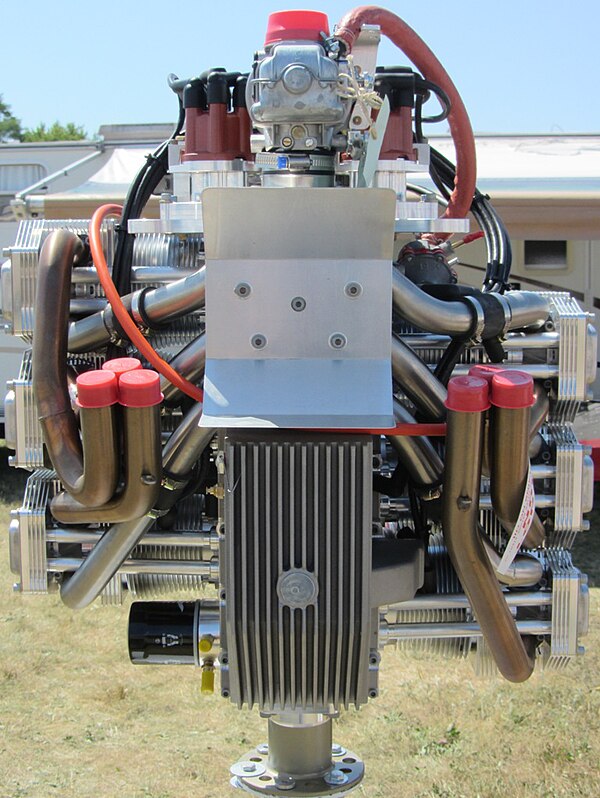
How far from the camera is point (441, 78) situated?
107 inches

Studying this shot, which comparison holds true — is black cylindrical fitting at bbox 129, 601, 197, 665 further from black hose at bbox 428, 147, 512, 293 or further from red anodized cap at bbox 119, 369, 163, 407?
black hose at bbox 428, 147, 512, 293

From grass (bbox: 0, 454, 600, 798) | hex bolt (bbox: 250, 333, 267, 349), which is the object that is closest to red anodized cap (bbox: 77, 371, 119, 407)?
hex bolt (bbox: 250, 333, 267, 349)

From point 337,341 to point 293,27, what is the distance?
814mm

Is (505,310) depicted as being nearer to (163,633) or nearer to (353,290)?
(353,290)

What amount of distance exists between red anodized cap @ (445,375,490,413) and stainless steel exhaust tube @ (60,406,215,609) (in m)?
0.55

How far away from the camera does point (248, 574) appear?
1941mm

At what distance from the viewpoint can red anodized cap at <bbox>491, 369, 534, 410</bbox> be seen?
1863 millimetres

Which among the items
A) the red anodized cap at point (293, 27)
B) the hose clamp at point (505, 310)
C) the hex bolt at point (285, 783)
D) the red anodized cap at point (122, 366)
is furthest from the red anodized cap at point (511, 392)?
the hex bolt at point (285, 783)

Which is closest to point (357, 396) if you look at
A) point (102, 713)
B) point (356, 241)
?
point (356, 241)

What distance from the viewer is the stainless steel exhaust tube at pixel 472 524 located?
1.88 metres

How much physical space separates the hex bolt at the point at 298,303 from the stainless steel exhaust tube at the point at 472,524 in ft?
1.14

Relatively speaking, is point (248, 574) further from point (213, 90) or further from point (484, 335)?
point (213, 90)

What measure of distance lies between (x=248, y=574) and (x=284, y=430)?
0.31m

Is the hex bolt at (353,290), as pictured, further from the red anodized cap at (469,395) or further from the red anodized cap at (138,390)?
the red anodized cap at (138,390)
